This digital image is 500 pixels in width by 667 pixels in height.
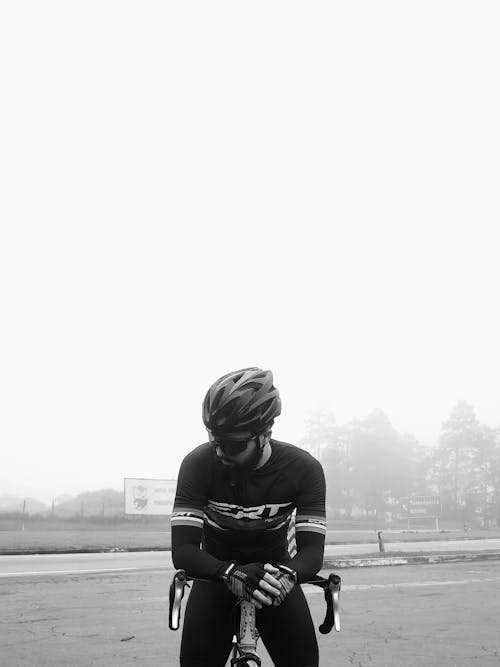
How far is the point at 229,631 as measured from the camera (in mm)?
3482

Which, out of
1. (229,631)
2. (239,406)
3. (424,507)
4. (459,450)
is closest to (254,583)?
(229,631)

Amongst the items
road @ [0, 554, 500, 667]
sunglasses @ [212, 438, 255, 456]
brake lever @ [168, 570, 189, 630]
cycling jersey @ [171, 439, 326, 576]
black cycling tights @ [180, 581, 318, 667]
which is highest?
sunglasses @ [212, 438, 255, 456]

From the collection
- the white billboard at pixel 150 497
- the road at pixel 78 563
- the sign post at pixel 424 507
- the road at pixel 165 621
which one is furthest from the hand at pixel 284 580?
the sign post at pixel 424 507

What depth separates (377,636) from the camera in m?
8.86

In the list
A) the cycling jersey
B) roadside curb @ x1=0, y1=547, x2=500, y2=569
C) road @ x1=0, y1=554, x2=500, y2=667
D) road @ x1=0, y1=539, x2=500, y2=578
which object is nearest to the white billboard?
roadside curb @ x1=0, y1=547, x2=500, y2=569

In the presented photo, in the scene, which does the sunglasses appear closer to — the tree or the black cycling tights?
the black cycling tights

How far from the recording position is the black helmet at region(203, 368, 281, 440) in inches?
133

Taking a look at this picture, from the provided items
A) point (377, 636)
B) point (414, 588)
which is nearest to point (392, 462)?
point (414, 588)

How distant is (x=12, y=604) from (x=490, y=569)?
12.0m

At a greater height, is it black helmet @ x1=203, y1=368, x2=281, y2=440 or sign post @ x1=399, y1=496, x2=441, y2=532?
black helmet @ x1=203, y1=368, x2=281, y2=440

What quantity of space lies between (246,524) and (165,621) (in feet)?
22.3

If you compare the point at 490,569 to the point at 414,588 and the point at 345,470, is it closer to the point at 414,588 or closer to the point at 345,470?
the point at 414,588

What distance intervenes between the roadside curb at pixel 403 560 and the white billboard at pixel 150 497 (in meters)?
26.0

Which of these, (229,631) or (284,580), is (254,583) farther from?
(229,631)
